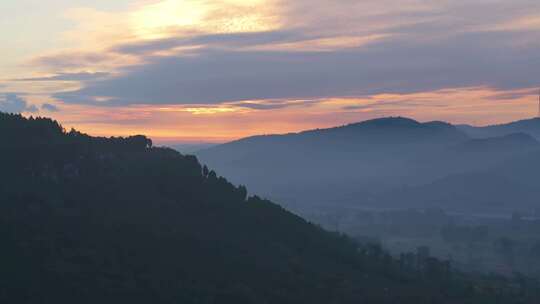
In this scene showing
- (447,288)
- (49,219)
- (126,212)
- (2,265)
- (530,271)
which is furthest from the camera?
(530,271)

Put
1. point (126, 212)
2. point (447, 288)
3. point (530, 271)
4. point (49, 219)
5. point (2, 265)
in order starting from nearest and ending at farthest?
point (2, 265)
point (49, 219)
point (126, 212)
point (447, 288)
point (530, 271)

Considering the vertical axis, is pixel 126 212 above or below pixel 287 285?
above

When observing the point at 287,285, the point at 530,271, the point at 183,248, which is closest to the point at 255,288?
the point at 287,285

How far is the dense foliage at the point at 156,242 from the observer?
278 feet

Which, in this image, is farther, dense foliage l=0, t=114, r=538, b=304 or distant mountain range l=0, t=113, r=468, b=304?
dense foliage l=0, t=114, r=538, b=304

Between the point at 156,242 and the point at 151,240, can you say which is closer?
the point at 156,242

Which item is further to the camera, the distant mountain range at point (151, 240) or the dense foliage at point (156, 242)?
the dense foliage at point (156, 242)

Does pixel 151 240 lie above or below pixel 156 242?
above

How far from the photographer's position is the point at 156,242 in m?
97.4

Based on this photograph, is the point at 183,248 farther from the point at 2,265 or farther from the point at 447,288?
the point at 447,288

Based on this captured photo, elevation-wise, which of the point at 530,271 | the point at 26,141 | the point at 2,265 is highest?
the point at 26,141

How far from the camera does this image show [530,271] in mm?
171500

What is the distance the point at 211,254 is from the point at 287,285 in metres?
11.8

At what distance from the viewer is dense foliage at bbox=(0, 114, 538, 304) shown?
8475 cm
